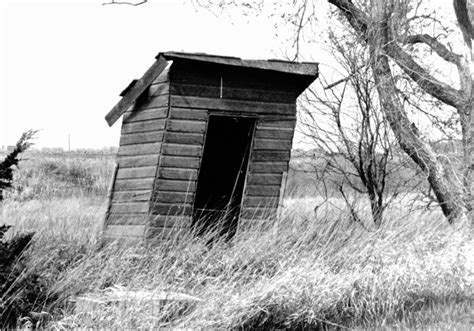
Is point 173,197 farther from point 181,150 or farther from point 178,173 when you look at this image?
point 181,150

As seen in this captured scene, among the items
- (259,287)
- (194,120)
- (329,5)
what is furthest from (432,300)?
(329,5)

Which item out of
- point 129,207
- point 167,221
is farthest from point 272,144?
point 129,207

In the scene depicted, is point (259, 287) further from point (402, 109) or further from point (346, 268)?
point (402, 109)

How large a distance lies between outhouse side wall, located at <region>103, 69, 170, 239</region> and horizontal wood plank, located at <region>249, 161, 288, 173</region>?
50.1 inches

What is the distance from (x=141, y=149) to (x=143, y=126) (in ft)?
0.99

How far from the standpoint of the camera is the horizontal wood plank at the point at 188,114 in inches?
364

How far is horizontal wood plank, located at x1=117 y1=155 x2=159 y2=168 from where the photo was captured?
30.8 ft

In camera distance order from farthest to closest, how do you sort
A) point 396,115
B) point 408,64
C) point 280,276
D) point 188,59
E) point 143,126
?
point 408,64 < point 396,115 < point 143,126 < point 188,59 < point 280,276

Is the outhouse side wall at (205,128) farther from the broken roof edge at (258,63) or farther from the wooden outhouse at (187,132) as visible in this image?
the broken roof edge at (258,63)

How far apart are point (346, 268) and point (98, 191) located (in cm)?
1383

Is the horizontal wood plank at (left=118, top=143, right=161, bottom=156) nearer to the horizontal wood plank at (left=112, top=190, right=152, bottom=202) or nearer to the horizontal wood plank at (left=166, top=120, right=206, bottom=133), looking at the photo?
the horizontal wood plank at (left=166, top=120, right=206, bottom=133)

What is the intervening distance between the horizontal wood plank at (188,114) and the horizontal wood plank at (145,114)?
10 centimetres

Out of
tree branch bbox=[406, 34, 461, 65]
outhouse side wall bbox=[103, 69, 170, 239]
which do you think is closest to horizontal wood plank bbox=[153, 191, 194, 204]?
outhouse side wall bbox=[103, 69, 170, 239]

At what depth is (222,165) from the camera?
11.4 m
